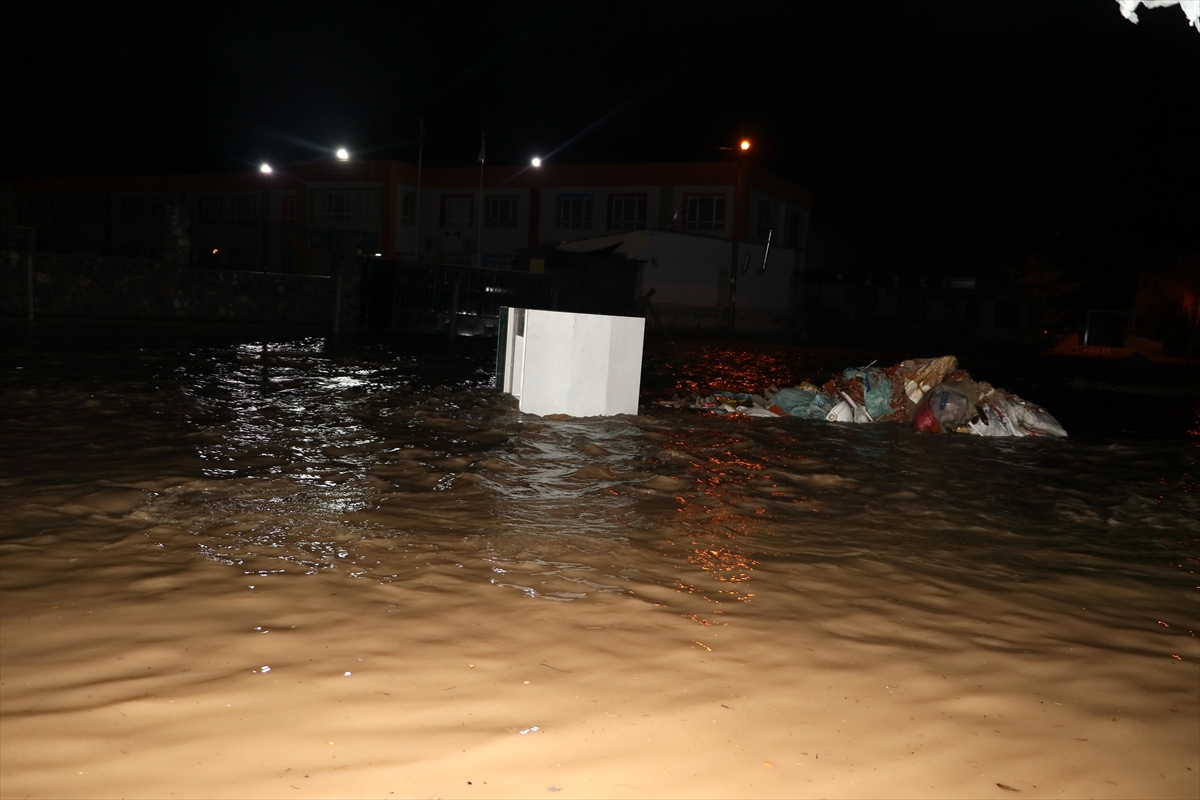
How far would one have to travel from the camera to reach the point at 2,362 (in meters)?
10.2

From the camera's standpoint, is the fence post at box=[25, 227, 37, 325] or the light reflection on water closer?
the light reflection on water

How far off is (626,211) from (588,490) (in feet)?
108

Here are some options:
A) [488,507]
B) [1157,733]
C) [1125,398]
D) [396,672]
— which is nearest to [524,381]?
[488,507]

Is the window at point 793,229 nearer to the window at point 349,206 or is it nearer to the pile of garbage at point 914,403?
the window at point 349,206

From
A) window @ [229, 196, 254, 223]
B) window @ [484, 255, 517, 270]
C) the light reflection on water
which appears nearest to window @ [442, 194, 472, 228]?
window @ [484, 255, 517, 270]

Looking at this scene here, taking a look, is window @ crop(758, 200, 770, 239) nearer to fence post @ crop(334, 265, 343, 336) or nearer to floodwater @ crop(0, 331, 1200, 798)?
fence post @ crop(334, 265, 343, 336)

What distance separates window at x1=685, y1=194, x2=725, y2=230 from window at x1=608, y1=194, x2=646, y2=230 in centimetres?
205

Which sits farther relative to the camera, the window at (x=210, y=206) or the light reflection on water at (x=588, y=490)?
the window at (x=210, y=206)

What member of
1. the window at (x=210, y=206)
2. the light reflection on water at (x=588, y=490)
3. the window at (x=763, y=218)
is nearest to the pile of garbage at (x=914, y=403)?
the light reflection on water at (x=588, y=490)

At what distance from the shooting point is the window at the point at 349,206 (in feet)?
130

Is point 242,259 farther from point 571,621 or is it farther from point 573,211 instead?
point 571,621

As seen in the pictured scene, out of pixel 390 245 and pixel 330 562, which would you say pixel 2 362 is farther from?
pixel 390 245

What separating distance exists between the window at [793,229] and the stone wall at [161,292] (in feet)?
81.4

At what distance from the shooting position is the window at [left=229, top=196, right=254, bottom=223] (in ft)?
139
